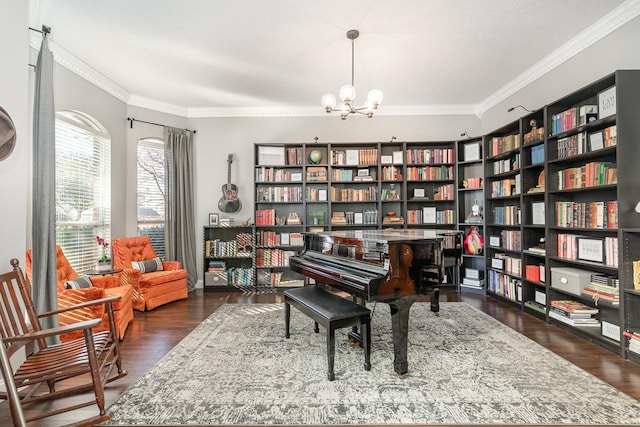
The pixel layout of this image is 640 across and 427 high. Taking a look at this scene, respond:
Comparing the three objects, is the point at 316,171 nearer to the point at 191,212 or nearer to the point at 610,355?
the point at 191,212

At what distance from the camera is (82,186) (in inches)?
143

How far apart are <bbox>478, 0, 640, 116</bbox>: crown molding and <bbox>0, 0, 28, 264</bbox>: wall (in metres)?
4.96

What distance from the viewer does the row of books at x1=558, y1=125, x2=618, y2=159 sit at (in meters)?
2.52

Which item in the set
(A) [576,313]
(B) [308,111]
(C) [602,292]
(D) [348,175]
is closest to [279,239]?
(D) [348,175]

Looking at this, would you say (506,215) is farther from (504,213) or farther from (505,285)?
(505,285)

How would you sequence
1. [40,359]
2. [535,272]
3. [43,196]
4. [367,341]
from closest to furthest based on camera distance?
[40,359], [367,341], [43,196], [535,272]

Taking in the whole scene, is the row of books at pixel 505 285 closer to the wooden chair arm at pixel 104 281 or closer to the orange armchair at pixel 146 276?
the orange armchair at pixel 146 276

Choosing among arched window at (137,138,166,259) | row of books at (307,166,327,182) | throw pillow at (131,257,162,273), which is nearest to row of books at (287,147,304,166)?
row of books at (307,166,327,182)

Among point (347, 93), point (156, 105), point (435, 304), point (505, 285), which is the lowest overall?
point (435, 304)

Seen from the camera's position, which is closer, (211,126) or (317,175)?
(317,175)

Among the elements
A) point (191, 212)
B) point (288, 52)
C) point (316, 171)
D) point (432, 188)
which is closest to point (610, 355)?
point (432, 188)

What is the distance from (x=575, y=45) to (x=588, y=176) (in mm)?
1542

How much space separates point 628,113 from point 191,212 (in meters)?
5.39

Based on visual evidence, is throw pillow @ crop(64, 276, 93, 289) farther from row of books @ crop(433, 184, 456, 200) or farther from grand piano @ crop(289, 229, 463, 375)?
row of books @ crop(433, 184, 456, 200)
